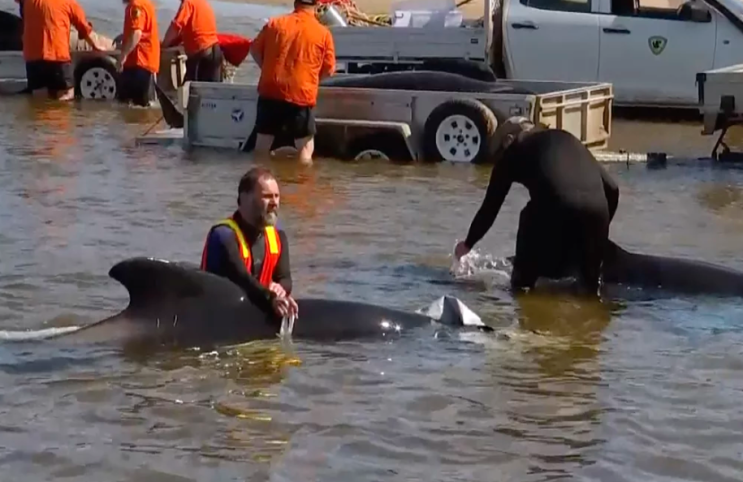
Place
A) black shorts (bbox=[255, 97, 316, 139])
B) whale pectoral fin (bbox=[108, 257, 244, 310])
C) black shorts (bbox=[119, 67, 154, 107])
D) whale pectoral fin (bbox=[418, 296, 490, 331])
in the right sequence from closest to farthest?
whale pectoral fin (bbox=[108, 257, 244, 310]) < whale pectoral fin (bbox=[418, 296, 490, 331]) < black shorts (bbox=[255, 97, 316, 139]) < black shorts (bbox=[119, 67, 154, 107])

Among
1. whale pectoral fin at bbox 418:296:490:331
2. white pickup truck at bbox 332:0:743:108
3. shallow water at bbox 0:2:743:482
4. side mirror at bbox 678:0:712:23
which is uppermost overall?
side mirror at bbox 678:0:712:23

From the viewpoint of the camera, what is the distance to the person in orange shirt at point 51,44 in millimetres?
20266

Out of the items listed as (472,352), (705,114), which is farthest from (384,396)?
(705,114)

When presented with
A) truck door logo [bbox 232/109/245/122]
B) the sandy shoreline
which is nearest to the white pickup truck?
truck door logo [bbox 232/109/245/122]

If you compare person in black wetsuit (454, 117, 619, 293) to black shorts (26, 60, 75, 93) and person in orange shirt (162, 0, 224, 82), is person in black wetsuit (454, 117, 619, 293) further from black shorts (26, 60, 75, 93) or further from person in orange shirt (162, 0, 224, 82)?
black shorts (26, 60, 75, 93)

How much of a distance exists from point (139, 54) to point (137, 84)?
0.42 metres

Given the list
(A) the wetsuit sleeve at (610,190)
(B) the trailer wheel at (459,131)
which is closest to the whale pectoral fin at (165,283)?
(A) the wetsuit sleeve at (610,190)

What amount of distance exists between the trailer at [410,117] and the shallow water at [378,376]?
95.2 inches

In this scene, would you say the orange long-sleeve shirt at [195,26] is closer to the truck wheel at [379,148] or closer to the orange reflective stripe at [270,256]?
the truck wheel at [379,148]

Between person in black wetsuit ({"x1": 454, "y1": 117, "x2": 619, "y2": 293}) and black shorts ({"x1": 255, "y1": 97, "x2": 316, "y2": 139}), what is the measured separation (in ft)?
17.6

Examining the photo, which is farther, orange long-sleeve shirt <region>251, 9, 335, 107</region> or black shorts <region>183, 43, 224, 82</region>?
black shorts <region>183, 43, 224, 82</region>

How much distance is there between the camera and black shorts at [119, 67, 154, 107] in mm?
19531

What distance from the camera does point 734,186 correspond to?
46.0 feet

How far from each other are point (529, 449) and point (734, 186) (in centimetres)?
796
